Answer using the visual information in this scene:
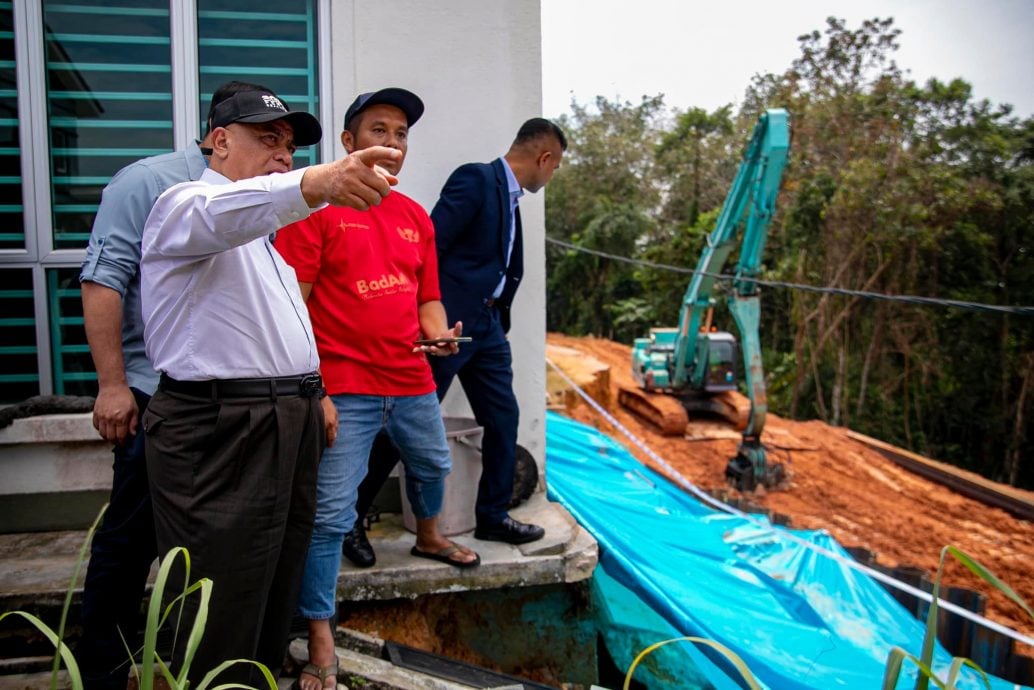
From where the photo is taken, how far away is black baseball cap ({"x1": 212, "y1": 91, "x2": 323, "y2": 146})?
1786 millimetres

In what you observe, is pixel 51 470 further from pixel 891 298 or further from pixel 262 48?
pixel 891 298

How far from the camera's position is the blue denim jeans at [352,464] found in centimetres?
225

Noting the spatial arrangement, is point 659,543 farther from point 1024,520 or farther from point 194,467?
point 1024,520

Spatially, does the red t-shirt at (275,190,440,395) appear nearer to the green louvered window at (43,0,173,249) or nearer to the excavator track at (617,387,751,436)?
the green louvered window at (43,0,173,249)

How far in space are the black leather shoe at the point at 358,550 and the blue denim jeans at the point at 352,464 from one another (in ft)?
1.09

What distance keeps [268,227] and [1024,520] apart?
8.82 meters

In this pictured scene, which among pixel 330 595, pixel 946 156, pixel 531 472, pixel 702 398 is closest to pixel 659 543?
pixel 531 472

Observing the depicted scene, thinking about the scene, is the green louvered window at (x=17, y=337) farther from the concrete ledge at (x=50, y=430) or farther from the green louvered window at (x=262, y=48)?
the green louvered window at (x=262, y=48)

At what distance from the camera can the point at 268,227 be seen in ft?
5.08

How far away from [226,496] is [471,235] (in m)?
1.59

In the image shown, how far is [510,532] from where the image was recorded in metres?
3.08

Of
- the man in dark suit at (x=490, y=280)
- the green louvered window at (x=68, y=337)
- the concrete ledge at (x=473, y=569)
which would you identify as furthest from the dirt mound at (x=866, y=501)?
the green louvered window at (x=68, y=337)

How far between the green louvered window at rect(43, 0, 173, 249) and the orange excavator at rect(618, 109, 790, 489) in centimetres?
620

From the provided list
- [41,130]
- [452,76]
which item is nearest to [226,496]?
[41,130]
